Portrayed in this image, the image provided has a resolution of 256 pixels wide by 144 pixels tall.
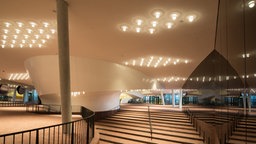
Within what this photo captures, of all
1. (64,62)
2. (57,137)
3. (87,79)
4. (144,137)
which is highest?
(64,62)

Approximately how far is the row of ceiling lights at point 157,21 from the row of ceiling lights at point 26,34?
394 centimetres

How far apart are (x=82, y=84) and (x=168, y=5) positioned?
11.4m

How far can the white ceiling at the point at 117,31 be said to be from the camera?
25.6 ft

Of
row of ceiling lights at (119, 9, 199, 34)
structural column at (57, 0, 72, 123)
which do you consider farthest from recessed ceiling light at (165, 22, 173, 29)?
structural column at (57, 0, 72, 123)

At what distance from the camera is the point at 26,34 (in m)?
11.6

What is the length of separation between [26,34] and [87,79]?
6645 mm

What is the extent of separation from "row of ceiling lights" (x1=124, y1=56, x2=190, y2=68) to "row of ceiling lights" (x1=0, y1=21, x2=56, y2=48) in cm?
735

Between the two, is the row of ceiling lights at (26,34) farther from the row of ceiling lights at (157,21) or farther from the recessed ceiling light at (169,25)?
the recessed ceiling light at (169,25)

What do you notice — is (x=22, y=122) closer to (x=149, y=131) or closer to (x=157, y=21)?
(x=149, y=131)

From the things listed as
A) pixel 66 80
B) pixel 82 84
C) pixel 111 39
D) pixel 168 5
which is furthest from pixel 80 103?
pixel 168 5

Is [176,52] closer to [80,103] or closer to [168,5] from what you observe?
[168,5]

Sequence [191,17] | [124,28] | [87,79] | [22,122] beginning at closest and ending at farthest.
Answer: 1. [191,17]
2. [124,28]
3. [22,122]
4. [87,79]

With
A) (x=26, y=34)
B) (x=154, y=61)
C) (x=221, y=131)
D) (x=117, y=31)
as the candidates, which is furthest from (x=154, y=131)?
(x=26, y=34)

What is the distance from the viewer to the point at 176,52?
45.6 ft
